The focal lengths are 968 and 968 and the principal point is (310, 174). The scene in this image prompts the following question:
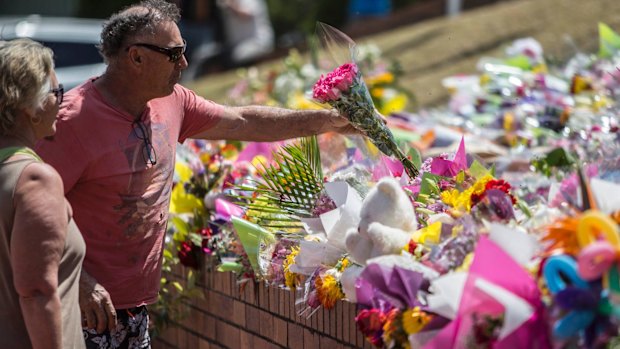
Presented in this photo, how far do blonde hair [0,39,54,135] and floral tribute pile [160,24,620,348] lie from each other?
3.04 ft

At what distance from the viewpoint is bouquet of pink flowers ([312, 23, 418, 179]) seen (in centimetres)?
332

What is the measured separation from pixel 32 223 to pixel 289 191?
46.7 inches

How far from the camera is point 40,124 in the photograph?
8.54 ft

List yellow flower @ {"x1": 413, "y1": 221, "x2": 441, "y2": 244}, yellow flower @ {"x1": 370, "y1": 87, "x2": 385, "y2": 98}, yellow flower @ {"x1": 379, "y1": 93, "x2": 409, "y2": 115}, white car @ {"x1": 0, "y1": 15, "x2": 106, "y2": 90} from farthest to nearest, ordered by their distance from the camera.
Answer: white car @ {"x1": 0, "y1": 15, "x2": 106, "y2": 90} → yellow flower @ {"x1": 370, "y1": 87, "x2": 385, "y2": 98} → yellow flower @ {"x1": 379, "y1": 93, "x2": 409, "y2": 115} → yellow flower @ {"x1": 413, "y1": 221, "x2": 441, "y2": 244}

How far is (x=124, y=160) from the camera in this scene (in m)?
3.13

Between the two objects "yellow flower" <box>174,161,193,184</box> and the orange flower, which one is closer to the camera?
the orange flower

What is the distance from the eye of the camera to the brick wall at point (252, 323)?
295 centimetres

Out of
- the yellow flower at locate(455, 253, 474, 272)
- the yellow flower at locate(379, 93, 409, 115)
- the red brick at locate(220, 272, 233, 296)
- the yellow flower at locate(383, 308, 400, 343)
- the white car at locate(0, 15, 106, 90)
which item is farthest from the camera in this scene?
the white car at locate(0, 15, 106, 90)

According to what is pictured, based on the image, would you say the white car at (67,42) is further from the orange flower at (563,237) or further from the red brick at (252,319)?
the orange flower at (563,237)

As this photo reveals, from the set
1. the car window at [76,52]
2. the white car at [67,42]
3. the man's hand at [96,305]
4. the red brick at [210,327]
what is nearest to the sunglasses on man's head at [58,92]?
the man's hand at [96,305]

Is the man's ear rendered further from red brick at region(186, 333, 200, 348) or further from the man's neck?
red brick at region(186, 333, 200, 348)

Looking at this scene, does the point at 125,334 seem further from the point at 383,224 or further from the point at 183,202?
the point at 183,202

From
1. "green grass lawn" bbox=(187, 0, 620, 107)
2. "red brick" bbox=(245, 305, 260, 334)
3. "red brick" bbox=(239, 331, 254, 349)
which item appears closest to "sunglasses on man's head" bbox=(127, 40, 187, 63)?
"red brick" bbox=(245, 305, 260, 334)

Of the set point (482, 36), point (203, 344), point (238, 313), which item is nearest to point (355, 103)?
point (238, 313)
